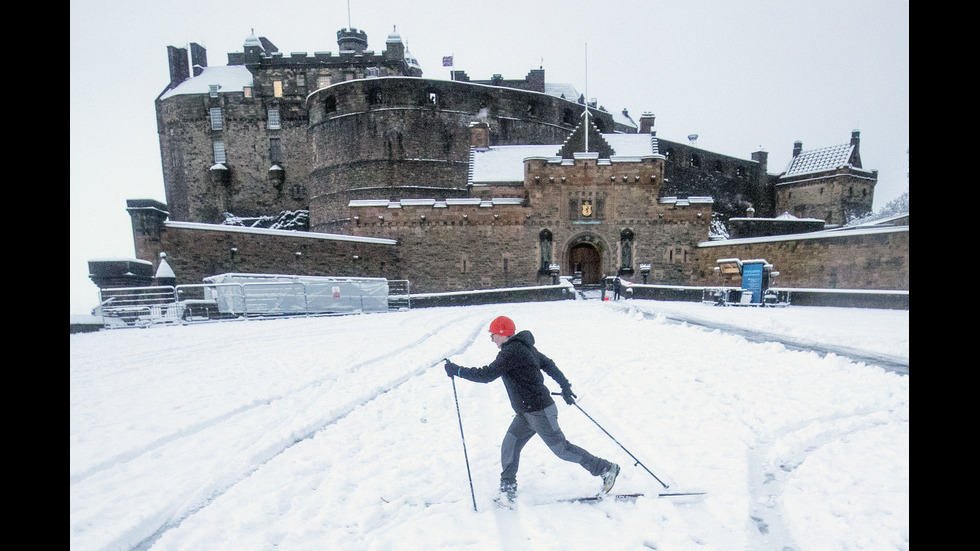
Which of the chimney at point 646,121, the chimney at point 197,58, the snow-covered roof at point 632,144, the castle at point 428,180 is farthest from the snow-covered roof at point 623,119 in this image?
the chimney at point 197,58

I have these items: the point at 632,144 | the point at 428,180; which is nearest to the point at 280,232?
the point at 428,180

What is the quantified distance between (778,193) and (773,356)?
41627 millimetres

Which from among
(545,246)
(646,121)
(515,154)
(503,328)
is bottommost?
(503,328)

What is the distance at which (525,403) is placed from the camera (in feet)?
9.32

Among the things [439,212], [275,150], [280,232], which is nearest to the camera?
[280,232]

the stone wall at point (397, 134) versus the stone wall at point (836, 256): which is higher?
the stone wall at point (397, 134)

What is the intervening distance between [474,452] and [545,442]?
1.04 metres

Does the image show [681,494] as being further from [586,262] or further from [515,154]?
[515,154]

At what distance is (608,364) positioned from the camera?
6441 mm

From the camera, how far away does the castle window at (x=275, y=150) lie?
34656 millimetres

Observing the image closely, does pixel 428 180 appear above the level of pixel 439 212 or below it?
above

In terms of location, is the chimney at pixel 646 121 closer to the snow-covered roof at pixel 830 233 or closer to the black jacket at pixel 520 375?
the snow-covered roof at pixel 830 233
